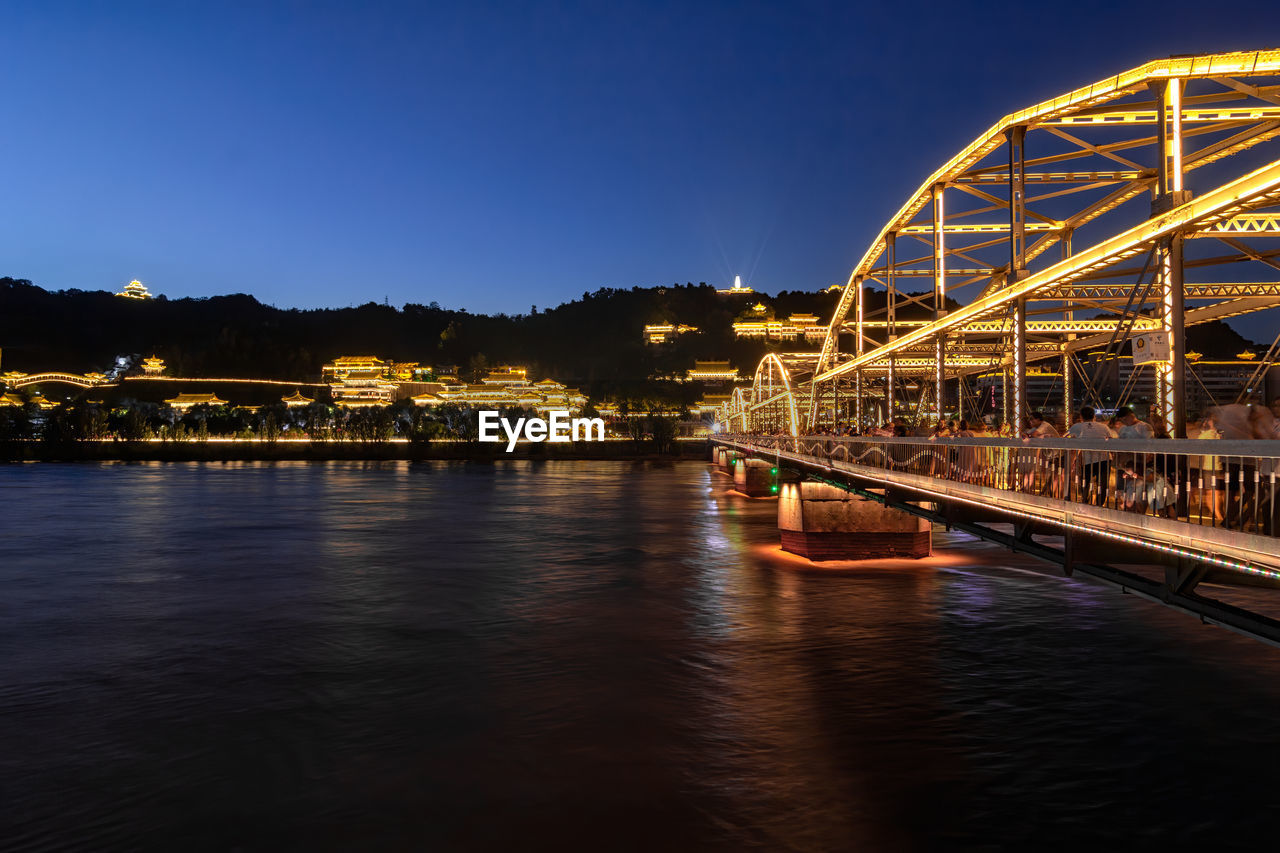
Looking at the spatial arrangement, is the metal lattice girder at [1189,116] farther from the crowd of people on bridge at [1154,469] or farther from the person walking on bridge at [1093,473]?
the person walking on bridge at [1093,473]

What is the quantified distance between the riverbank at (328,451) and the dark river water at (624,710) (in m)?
126

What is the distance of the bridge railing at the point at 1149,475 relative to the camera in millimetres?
9445

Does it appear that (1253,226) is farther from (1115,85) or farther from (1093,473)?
(1093,473)

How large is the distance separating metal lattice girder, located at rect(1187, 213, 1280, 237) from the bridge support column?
54.5 ft

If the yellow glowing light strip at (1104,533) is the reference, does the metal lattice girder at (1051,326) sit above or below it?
above

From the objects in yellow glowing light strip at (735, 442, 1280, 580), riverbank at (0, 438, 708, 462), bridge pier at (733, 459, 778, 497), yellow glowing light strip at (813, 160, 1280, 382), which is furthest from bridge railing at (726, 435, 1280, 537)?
riverbank at (0, 438, 708, 462)

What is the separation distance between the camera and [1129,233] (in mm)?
14828

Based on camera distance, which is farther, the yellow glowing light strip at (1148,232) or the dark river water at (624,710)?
the dark river water at (624,710)

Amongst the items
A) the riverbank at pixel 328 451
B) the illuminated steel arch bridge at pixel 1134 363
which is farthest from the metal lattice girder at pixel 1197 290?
the riverbank at pixel 328 451

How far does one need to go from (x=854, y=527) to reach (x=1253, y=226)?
1801 centimetres

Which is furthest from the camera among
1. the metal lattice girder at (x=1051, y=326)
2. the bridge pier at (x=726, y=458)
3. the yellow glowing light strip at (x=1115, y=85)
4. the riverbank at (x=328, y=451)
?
the riverbank at (x=328, y=451)

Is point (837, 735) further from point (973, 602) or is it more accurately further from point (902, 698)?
point (973, 602)

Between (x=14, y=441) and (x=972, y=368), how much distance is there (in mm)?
149389

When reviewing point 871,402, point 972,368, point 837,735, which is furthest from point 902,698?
point 871,402
